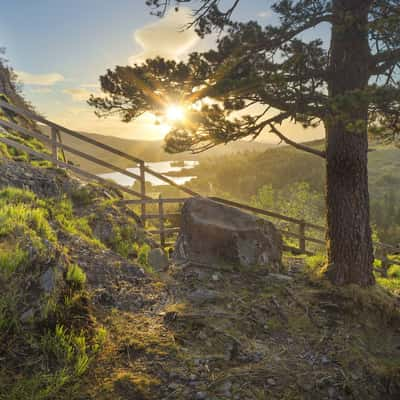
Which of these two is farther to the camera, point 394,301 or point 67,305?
point 394,301

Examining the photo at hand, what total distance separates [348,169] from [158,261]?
4.48 metres

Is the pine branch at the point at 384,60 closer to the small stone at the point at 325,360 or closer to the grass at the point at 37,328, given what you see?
the small stone at the point at 325,360

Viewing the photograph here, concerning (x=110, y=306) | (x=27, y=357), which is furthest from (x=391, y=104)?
(x=27, y=357)

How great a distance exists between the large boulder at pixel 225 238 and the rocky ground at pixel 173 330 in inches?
11.3

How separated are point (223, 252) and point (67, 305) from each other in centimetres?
390

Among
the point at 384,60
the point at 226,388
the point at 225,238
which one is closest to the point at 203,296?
the point at 225,238

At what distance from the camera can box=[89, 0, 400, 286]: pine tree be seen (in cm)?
584

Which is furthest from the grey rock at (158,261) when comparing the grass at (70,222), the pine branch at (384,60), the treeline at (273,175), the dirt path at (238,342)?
the treeline at (273,175)

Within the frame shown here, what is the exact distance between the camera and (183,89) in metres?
6.76

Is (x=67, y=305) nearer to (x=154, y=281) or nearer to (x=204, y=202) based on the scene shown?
(x=154, y=281)

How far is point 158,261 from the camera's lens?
6.33 metres

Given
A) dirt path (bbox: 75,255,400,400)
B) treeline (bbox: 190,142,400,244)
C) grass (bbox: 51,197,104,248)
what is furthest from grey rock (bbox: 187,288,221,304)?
treeline (bbox: 190,142,400,244)

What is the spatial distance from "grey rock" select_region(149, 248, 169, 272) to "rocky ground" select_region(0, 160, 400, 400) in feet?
0.50

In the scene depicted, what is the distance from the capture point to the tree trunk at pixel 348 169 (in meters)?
6.21
